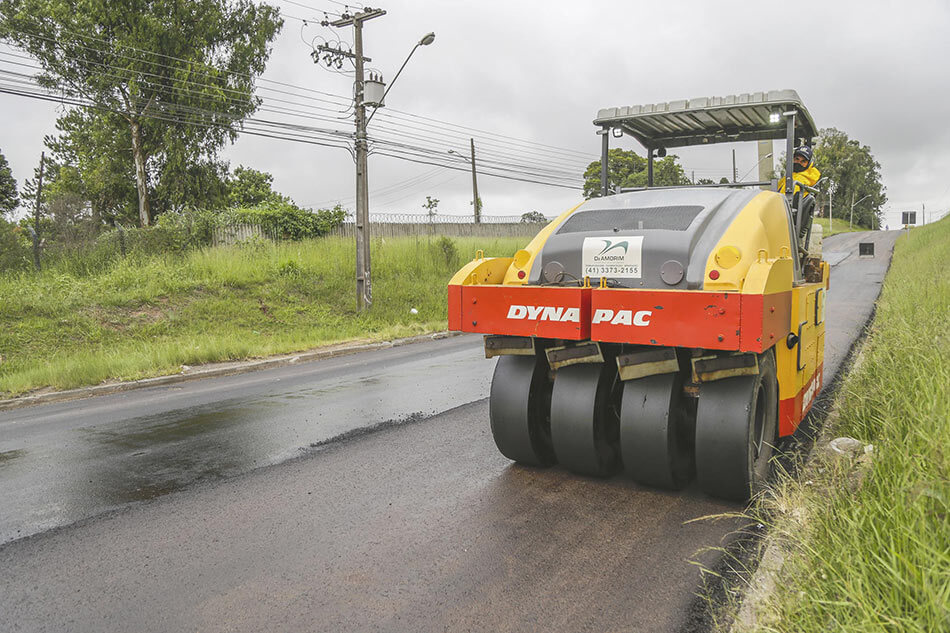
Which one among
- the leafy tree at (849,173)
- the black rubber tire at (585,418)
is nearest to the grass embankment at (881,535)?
the black rubber tire at (585,418)

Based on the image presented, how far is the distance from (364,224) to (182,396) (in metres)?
8.30

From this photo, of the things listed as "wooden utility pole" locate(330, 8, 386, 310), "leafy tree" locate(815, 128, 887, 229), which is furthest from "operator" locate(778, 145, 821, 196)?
"leafy tree" locate(815, 128, 887, 229)

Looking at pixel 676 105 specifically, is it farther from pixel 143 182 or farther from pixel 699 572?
pixel 143 182

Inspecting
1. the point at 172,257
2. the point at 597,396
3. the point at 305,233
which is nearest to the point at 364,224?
the point at 172,257

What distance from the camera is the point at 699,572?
3.26m

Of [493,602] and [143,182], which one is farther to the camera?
[143,182]

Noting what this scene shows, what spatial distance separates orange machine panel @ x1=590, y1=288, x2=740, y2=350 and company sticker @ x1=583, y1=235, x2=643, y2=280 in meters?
0.33

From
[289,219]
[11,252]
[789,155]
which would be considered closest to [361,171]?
[289,219]

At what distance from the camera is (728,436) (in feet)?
12.6

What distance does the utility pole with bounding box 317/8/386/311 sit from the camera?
15.9m

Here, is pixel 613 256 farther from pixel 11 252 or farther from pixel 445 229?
pixel 445 229

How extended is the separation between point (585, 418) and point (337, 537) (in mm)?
1686

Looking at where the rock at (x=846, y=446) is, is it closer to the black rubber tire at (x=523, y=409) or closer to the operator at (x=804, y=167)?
the black rubber tire at (x=523, y=409)

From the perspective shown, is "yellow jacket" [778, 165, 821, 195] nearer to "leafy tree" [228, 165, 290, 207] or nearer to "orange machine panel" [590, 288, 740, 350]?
"orange machine panel" [590, 288, 740, 350]
